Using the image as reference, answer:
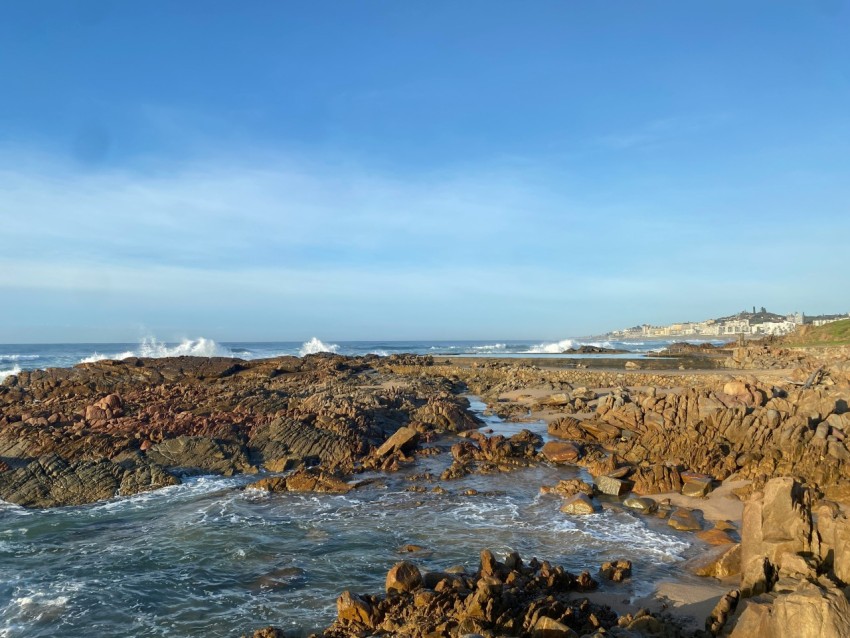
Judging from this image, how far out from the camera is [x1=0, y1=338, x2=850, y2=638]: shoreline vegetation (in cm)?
638

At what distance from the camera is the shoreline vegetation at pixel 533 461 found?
20.9 ft

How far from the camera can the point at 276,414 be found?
67.1ft

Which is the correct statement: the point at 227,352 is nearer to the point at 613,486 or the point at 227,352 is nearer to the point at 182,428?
the point at 182,428

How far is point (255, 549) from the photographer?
9.86 metres

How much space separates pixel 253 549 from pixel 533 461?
8.76m

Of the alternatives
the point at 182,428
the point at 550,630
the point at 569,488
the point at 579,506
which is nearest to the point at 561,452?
the point at 569,488

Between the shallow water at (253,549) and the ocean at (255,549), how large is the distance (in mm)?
24

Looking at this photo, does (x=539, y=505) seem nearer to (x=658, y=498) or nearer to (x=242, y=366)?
(x=658, y=498)

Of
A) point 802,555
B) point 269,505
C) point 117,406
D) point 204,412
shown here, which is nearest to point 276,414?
point 204,412

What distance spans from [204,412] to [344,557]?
13547 millimetres

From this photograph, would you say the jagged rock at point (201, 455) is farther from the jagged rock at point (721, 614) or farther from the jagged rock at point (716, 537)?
the jagged rock at point (721, 614)

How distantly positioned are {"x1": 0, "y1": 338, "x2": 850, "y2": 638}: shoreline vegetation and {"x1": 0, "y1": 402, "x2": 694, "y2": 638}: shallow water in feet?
1.81

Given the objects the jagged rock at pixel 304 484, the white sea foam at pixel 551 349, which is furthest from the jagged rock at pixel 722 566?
the white sea foam at pixel 551 349

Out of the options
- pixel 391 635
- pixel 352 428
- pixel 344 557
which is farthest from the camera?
pixel 352 428
